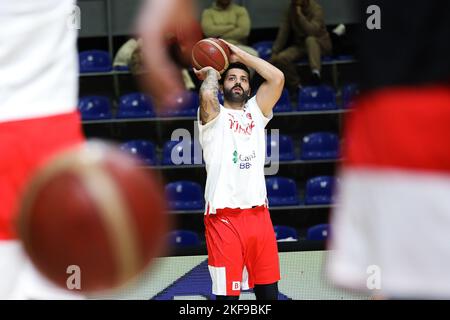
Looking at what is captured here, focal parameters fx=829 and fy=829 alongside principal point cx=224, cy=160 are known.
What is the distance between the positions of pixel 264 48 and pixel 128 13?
4.81ft

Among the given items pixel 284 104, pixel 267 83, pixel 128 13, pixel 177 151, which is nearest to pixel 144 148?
pixel 177 151

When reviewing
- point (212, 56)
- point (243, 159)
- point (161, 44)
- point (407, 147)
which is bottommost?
point (243, 159)

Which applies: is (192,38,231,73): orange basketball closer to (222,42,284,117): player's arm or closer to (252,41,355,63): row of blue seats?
(222,42,284,117): player's arm

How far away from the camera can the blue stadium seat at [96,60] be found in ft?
24.9

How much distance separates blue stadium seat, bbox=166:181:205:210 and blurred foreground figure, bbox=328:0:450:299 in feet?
17.7

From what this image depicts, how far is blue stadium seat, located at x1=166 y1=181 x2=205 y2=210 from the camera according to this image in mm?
6410

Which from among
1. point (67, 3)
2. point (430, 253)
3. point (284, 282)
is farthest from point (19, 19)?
point (284, 282)

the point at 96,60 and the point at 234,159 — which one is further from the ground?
the point at 234,159

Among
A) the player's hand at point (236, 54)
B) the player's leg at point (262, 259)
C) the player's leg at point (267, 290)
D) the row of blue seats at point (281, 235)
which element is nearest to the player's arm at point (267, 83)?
the player's hand at point (236, 54)

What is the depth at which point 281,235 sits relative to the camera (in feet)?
20.4

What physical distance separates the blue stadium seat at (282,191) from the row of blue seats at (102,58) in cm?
139

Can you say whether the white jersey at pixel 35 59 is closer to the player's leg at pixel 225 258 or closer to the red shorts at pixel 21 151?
the red shorts at pixel 21 151

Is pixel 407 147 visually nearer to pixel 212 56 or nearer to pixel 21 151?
pixel 21 151
